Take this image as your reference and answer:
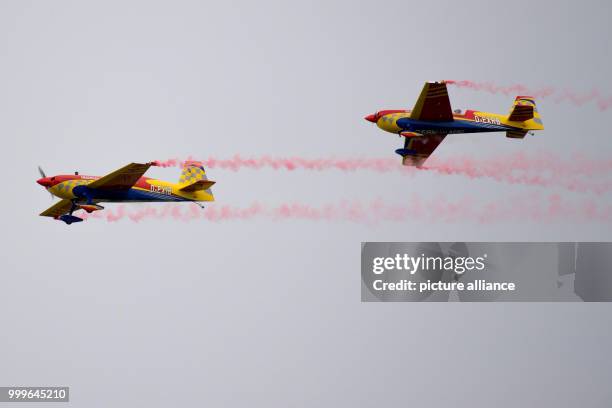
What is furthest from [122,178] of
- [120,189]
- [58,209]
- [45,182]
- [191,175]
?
[58,209]

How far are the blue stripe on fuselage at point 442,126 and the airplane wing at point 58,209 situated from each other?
19.6m

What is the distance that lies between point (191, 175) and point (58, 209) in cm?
804

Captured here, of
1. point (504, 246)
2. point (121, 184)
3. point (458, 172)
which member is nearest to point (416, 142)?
point (458, 172)

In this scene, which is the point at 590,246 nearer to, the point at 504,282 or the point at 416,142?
the point at 504,282

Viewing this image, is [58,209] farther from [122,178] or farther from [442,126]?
[442,126]

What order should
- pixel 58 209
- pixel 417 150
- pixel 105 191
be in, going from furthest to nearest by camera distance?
1. pixel 417 150
2. pixel 58 209
3. pixel 105 191

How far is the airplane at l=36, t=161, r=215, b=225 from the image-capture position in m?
71.4

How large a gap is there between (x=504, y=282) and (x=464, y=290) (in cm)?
318

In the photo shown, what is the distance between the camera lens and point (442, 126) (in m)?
74.1

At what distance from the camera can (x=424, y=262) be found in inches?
2970

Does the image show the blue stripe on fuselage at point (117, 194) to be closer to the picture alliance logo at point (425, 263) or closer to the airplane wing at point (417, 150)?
the picture alliance logo at point (425, 263)

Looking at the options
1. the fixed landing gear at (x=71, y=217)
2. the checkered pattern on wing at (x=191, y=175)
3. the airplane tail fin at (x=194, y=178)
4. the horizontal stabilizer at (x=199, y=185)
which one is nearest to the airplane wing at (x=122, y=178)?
the fixed landing gear at (x=71, y=217)

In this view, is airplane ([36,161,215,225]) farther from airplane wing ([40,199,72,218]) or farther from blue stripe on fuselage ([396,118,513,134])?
blue stripe on fuselage ([396,118,513,134])

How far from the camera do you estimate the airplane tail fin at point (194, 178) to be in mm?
73438
